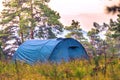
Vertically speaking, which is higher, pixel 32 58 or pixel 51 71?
pixel 51 71

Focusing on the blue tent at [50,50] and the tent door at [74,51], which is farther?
the tent door at [74,51]

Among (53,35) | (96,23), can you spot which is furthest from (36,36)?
(96,23)

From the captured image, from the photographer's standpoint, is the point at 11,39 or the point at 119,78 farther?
the point at 11,39

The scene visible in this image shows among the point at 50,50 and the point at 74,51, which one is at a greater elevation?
the point at 50,50

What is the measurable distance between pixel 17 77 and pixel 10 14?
34.6 m

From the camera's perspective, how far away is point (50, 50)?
19375 millimetres

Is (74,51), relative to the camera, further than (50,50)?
Yes

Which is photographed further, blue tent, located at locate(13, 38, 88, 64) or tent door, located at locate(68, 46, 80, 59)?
tent door, located at locate(68, 46, 80, 59)

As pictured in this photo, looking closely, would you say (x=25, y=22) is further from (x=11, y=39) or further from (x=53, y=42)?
(x=53, y=42)

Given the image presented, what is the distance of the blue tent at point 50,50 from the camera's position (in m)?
19.4

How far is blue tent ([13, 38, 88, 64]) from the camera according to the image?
19.4 metres

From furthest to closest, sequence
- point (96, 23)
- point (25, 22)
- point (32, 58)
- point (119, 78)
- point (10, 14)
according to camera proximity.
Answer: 1. point (96, 23)
2. point (10, 14)
3. point (25, 22)
4. point (32, 58)
5. point (119, 78)

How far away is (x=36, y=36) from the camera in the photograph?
139ft

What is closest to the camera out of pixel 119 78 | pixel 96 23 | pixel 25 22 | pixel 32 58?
pixel 119 78
